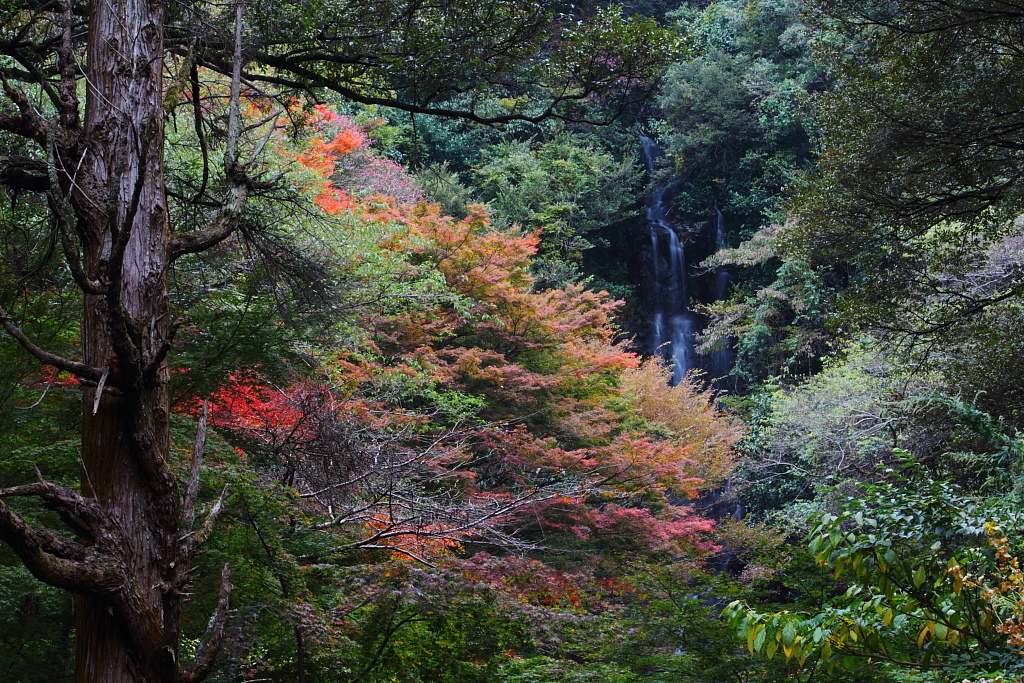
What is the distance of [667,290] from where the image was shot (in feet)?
70.4

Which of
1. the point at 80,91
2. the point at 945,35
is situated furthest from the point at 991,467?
the point at 80,91

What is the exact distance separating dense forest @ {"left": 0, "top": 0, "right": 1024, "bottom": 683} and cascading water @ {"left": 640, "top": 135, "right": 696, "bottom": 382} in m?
5.53

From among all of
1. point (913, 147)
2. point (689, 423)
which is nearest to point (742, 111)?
point (689, 423)

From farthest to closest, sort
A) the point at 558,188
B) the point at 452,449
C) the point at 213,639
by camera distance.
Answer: the point at 558,188
the point at 452,449
the point at 213,639

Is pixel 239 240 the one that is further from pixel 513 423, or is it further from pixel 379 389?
pixel 513 423

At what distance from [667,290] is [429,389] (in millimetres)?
13839

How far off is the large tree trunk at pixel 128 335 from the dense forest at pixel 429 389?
1cm

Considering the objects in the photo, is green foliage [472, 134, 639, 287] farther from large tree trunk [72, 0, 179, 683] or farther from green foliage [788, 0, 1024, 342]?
large tree trunk [72, 0, 179, 683]

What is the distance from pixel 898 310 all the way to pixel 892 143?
1955mm

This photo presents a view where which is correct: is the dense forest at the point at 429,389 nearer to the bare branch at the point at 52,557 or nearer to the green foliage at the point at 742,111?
the bare branch at the point at 52,557

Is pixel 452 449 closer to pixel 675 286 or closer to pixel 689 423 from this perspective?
pixel 689 423

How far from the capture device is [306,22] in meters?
4.71

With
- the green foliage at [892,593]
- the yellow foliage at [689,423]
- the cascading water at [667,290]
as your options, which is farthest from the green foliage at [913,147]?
the cascading water at [667,290]

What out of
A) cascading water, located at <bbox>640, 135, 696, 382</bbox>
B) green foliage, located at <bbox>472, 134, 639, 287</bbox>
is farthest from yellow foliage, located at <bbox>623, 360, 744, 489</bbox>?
cascading water, located at <bbox>640, 135, 696, 382</bbox>
